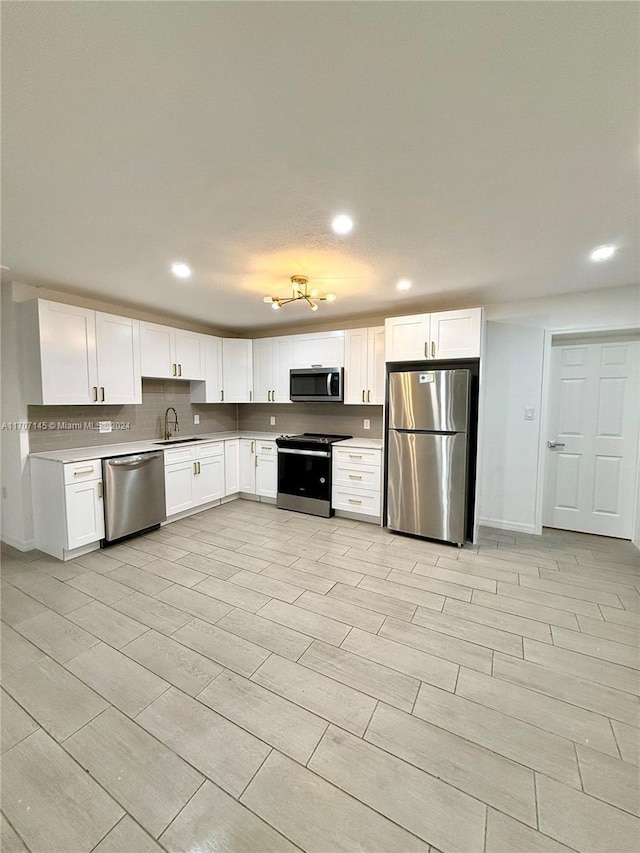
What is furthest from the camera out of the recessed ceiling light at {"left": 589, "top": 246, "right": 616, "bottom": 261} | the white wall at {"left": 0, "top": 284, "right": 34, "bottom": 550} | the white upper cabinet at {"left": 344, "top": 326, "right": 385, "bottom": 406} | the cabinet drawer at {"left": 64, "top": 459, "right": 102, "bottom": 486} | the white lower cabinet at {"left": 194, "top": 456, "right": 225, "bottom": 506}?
the white lower cabinet at {"left": 194, "top": 456, "right": 225, "bottom": 506}

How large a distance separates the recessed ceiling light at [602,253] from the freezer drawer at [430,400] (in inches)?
47.5

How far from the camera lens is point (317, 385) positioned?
4.43 m

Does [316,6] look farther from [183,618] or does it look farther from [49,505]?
[49,505]

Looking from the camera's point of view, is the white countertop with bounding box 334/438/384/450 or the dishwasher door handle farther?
the white countertop with bounding box 334/438/384/450

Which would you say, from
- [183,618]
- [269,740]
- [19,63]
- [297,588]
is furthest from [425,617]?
[19,63]

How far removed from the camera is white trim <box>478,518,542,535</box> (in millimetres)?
3756

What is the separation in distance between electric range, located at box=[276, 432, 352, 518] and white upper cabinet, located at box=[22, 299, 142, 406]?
191 centimetres

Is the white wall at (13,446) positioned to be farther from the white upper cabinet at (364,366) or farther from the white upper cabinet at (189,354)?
the white upper cabinet at (364,366)

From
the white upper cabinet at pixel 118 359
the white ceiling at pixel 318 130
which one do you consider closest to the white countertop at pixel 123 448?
the white upper cabinet at pixel 118 359

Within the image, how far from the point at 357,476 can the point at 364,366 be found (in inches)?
53.0

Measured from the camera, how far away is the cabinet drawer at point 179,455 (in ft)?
12.9

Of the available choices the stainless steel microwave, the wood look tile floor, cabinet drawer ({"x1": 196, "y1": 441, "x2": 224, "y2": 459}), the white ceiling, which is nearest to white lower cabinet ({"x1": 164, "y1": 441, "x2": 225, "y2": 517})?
cabinet drawer ({"x1": 196, "y1": 441, "x2": 224, "y2": 459})

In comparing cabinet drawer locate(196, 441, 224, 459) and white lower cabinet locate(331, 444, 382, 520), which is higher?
cabinet drawer locate(196, 441, 224, 459)

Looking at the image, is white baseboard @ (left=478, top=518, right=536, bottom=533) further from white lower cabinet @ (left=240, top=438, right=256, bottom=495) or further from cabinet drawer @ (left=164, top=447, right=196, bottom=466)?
cabinet drawer @ (left=164, top=447, right=196, bottom=466)
